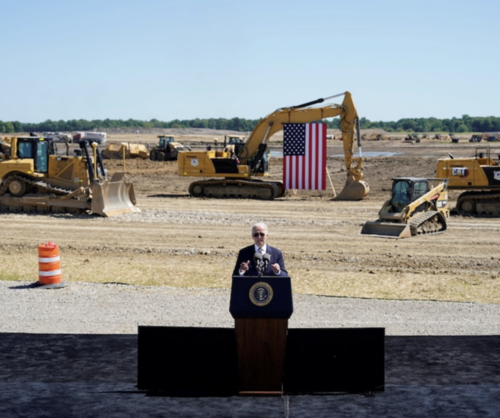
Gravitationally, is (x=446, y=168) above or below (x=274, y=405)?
above

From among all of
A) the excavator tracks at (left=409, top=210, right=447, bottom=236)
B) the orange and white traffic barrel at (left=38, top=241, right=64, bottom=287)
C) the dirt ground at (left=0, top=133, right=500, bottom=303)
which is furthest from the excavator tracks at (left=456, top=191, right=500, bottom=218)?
the orange and white traffic barrel at (left=38, top=241, right=64, bottom=287)

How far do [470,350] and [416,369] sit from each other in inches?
52.5

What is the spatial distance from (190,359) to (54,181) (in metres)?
21.7

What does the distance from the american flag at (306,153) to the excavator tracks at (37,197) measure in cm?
937

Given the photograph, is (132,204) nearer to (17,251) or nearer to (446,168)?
(17,251)

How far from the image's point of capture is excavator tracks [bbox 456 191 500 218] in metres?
29.5

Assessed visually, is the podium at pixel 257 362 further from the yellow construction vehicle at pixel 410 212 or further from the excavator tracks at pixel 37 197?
the excavator tracks at pixel 37 197

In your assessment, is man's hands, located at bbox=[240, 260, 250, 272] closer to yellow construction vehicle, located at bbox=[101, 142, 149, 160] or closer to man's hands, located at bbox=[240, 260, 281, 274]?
man's hands, located at bbox=[240, 260, 281, 274]

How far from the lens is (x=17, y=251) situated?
2183 cm

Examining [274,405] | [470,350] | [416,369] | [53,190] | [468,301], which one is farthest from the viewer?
[53,190]

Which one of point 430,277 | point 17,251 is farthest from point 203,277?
point 17,251

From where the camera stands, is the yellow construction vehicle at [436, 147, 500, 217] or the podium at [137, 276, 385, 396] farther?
the yellow construction vehicle at [436, 147, 500, 217]

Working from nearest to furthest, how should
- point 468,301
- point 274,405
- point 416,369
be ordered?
point 274,405 < point 416,369 < point 468,301

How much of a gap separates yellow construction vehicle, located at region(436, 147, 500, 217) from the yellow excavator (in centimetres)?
438
